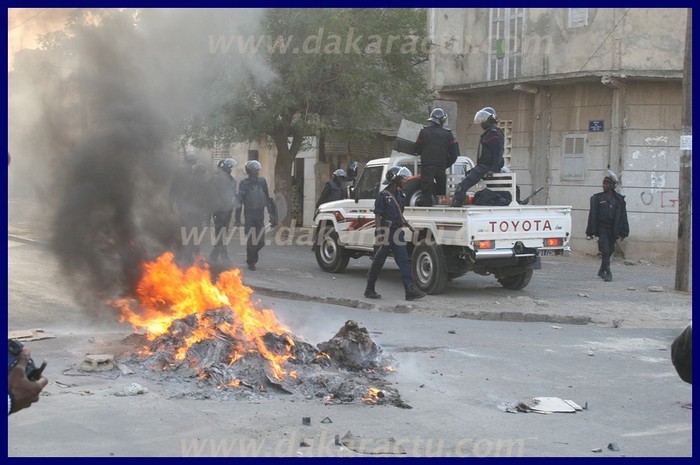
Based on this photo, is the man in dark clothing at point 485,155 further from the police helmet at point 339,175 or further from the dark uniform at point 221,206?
the police helmet at point 339,175

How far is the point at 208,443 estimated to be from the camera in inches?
204

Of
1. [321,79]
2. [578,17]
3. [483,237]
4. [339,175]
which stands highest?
[578,17]

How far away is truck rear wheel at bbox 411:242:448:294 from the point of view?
11.7 metres

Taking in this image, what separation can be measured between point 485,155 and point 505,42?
932cm

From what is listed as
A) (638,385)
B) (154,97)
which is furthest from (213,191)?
(638,385)

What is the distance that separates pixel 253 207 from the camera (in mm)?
14422

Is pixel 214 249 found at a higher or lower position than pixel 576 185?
lower

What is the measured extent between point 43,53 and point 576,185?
13.5 metres

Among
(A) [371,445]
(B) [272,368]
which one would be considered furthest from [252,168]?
(A) [371,445]

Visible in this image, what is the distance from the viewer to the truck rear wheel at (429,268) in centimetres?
1173

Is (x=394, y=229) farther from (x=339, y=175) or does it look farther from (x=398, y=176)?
(x=339, y=175)

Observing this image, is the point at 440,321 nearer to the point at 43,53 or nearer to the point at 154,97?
the point at 154,97

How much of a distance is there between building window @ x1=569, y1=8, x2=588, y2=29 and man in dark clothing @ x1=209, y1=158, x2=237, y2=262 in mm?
8783

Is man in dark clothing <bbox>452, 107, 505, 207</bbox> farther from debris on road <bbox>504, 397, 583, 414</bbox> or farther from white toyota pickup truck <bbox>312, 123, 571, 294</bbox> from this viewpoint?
debris on road <bbox>504, 397, 583, 414</bbox>
